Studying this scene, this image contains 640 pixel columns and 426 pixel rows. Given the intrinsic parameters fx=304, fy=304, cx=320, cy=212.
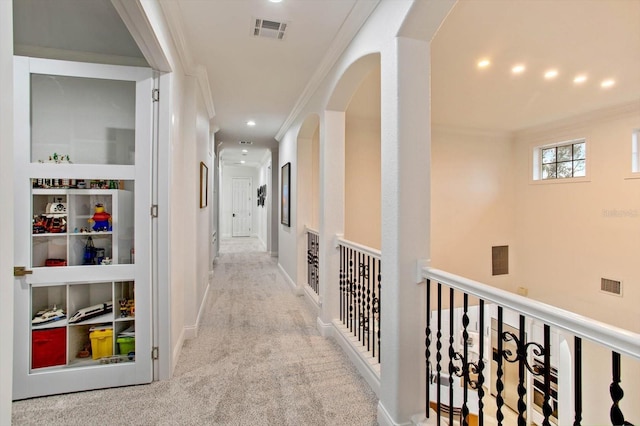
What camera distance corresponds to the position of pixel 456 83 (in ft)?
11.1

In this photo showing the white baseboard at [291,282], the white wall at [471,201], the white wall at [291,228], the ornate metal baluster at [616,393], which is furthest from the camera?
the white wall at [471,201]

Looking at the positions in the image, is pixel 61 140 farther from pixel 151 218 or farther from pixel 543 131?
pixel 543 131

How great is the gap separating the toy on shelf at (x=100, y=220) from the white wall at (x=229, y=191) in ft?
29.6

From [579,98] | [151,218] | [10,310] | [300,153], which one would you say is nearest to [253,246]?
[300,153]

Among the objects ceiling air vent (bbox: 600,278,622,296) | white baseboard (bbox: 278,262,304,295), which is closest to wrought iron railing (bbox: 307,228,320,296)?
white baseboard (bbox: 278,262,304,295)

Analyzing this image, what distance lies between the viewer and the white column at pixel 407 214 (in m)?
1.67

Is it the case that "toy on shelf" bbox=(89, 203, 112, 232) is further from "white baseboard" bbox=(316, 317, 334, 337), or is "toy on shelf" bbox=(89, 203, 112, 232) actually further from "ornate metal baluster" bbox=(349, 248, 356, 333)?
"white baseboard" bbox=(316, 317, 334, 337)

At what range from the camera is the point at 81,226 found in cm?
212

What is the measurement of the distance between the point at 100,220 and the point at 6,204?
1.73 meters

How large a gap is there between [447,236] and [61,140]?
5.33 meters

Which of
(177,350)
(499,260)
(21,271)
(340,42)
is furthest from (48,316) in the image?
(499,260)

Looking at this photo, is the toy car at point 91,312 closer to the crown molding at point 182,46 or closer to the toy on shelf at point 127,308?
the toy on shelf at point 127,308

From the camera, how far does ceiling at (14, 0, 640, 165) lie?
204cm

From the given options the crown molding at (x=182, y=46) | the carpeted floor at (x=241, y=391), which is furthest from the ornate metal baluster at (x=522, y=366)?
the crown molding at (x=182, y=46)
